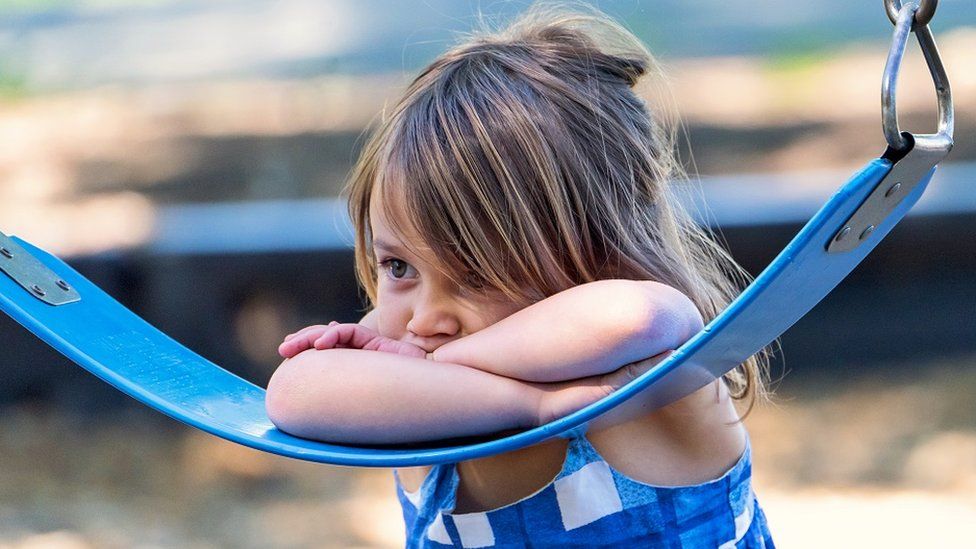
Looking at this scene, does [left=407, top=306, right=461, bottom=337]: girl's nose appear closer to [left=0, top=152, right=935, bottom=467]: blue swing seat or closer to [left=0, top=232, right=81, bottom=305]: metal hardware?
[left=0, top=152, right=935, bottom=467]: blue swing seat

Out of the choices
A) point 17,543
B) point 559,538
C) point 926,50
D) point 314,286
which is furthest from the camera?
point 314,286

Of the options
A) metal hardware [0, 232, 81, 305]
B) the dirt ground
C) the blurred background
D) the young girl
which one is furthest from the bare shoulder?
the dirt ground

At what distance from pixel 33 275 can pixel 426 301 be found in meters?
0.33

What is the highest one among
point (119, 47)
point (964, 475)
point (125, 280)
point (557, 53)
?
point (557, 53)

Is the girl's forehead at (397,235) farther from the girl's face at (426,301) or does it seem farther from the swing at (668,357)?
the swing at (668,357)

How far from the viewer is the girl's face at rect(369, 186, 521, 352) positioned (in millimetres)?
786

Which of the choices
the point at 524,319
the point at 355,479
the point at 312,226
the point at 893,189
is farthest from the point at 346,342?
the point at 312,226

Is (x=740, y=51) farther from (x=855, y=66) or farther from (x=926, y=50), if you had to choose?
(x=926, y=50)

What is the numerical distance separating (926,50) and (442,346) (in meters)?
0.34

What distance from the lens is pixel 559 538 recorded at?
807 millimetres

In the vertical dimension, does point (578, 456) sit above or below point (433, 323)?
below

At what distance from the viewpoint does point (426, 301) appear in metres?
0.79

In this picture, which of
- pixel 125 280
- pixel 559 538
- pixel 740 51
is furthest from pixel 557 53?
pixel 740 51

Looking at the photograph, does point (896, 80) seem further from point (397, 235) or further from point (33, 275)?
point (33, 275)
